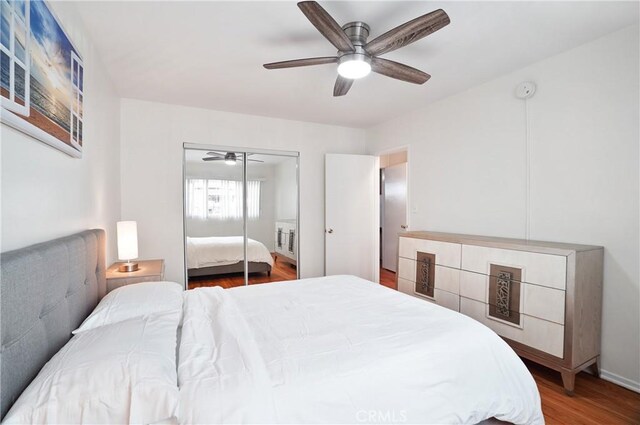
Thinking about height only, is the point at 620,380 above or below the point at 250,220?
below

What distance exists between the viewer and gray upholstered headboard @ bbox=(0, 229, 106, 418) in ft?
2.88

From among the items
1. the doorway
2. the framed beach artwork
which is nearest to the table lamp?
the framed beach artwork

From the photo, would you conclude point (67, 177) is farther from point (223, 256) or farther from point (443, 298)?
point (443, 298)

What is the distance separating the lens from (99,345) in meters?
1.07

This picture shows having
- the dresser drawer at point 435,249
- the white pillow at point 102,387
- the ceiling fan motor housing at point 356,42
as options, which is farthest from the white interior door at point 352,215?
the white pillow at point 102,387

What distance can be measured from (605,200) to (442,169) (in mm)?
1506

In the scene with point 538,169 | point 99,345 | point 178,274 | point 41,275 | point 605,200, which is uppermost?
point 538,169

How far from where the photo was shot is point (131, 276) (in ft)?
7.31

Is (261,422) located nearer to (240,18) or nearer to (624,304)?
(240,18)

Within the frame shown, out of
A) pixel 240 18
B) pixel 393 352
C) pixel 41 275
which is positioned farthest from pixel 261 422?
pixel 240 18

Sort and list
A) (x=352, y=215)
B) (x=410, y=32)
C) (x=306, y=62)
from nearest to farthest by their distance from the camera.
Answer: (x=410, y=32) → (x=306, y=62) → (x=352, y=215)

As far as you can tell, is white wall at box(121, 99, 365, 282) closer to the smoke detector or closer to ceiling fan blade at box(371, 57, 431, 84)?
ceiling fan blade at box(371, 57, 431, 84)

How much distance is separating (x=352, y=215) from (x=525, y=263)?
248 cm
